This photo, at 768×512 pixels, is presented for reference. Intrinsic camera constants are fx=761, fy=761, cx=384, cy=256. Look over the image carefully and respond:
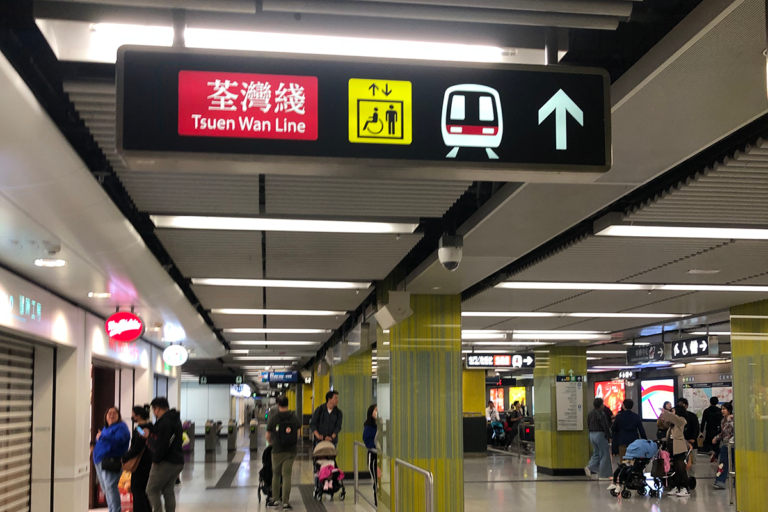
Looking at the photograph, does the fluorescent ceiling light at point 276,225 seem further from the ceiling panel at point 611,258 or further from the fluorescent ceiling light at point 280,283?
the fluorescent ceiling light at point 280,283

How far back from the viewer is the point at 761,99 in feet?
9.45

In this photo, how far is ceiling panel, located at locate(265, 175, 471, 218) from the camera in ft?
14.6

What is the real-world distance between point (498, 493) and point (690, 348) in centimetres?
394

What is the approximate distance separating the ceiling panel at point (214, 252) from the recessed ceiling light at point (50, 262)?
0.84m

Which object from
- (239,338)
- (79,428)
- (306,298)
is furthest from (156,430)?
(239,338)

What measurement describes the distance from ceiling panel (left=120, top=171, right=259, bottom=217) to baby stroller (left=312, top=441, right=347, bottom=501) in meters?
7.03

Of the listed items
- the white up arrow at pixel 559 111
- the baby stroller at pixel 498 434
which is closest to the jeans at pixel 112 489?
the white up arrow at pixel 559 111

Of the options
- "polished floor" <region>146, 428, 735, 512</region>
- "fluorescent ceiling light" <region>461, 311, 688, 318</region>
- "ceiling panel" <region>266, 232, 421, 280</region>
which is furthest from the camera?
"fluorescent ceiling light" <region>461, 311, 688, 318</region>

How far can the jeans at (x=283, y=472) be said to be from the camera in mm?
10375

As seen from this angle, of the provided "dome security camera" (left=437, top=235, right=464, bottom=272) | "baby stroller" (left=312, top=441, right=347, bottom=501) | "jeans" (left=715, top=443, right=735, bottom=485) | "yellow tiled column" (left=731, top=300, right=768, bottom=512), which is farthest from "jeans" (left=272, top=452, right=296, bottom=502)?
"jeans" (left=715, top=443, right=735, bottom=485)

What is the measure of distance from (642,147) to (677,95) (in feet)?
2.01

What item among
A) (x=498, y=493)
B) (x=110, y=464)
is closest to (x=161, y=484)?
(x=110, y=464)

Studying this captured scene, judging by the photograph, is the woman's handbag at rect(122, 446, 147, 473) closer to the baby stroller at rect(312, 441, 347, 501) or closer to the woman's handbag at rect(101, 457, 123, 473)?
the woman's handbag at rect(101, 457, 123, 473)

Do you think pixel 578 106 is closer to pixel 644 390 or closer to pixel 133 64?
pixel 133 64
